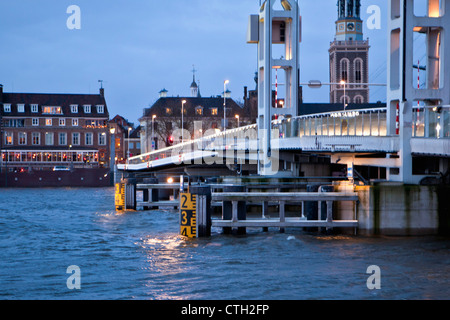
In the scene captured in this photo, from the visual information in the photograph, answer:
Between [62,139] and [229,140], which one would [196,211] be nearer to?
[229,140]

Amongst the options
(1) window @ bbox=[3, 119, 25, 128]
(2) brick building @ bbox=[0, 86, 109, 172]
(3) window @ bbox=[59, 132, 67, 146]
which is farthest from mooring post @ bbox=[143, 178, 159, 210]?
(1) window @ bbox=[3, 119, 25, 128]

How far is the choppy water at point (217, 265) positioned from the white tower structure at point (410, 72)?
370 cm

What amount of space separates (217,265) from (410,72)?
37.8 feet

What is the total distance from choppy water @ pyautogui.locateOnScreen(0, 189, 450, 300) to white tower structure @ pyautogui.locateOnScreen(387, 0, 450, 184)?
12.2 ft

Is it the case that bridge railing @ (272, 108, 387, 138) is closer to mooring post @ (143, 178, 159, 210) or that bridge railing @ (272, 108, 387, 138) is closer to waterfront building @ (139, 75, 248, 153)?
mooring post @ (143, 178, 159, 210)

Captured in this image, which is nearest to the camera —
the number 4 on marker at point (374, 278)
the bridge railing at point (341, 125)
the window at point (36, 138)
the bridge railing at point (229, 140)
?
the number 4 on marker at point (374, 278)

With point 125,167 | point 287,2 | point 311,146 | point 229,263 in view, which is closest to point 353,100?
point 125,167

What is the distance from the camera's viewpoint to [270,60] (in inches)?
1602

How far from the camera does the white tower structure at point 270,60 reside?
133 feet

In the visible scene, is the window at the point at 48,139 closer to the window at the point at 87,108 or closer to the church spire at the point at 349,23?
the window at the point at 87,108

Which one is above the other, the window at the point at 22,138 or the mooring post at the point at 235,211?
the window at the point at 22,138

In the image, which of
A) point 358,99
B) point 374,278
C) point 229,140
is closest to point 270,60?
point 229,140

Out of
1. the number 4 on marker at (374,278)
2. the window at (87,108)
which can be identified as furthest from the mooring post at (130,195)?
the window at (87,108)

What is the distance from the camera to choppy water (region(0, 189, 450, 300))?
1759cm
